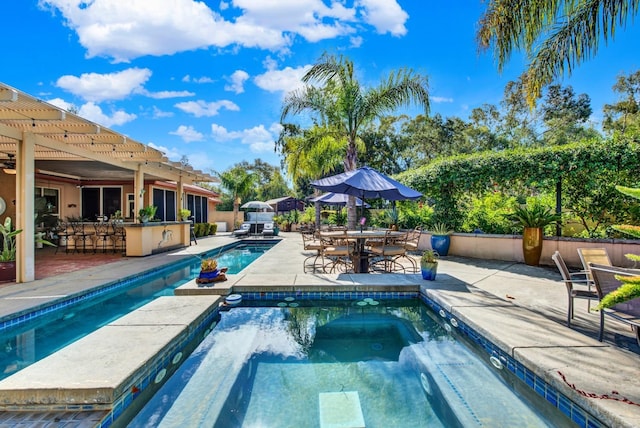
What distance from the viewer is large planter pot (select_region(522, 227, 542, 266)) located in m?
7.88

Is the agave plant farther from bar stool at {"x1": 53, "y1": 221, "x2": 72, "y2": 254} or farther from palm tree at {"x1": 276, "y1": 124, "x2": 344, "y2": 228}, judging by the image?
palm tree at {"x1": 276, "y1": 124, "x2": 344, "y2": 228}

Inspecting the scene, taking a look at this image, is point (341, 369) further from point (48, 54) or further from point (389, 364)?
point (48, 54)

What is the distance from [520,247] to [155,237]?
37.6ft

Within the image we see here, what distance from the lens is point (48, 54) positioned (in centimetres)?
1447

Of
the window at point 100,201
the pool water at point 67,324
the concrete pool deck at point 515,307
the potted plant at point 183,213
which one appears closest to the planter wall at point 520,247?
the concrete pool deck at point 515,307

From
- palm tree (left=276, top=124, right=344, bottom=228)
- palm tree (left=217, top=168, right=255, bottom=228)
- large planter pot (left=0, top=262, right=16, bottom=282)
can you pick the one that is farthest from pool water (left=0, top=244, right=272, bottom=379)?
palm tree (left=217, top=168, right=255, bottom=228)

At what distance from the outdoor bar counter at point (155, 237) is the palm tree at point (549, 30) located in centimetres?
1064

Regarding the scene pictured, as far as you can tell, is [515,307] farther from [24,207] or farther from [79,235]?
[79,235]

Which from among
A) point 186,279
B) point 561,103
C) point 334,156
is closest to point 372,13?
point 334,156

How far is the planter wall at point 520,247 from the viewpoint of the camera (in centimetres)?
700

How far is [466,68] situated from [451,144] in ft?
32.9

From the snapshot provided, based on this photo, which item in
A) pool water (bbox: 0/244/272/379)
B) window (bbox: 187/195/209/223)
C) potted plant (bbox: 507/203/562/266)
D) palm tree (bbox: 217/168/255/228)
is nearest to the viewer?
pool water (bbox: 0/244/272/379)

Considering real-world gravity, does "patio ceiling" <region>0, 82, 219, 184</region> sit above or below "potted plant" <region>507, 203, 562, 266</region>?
above

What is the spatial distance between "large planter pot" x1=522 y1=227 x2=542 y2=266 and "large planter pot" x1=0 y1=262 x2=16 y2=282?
1143 cm
